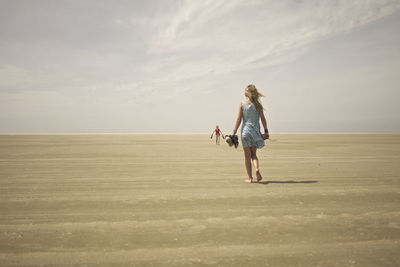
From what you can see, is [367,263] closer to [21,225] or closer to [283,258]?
[283,258]

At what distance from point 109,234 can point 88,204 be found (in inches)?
53.3

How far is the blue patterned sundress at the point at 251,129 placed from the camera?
5445mm

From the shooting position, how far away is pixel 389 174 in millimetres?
6207

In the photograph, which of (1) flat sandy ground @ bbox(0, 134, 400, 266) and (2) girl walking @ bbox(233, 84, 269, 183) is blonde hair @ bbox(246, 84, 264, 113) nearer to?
(2) girl walking @ bbox(233, 84, 269, 183)

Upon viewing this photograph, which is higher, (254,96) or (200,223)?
(254,96)

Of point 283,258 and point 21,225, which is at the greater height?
point 21,225

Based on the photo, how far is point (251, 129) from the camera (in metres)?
5.45

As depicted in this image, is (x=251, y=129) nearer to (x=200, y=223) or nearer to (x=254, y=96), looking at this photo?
(x=254, y=96)

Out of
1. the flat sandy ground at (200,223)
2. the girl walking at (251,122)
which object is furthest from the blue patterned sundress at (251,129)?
the flat sandy ground at (200,223)

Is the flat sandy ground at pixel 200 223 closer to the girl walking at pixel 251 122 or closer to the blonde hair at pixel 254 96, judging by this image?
the girl walking at pixel 251 122

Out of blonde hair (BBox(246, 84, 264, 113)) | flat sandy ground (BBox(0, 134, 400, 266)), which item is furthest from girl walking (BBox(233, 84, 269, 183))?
flat sandy ground (BBox(0, 134, 400, 266))

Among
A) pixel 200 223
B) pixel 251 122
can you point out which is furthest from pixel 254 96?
pixel 200 223

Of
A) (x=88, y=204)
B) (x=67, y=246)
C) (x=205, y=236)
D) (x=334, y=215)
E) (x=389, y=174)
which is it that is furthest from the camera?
(x=389, y=174)

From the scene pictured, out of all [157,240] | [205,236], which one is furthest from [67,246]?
[205,236]
